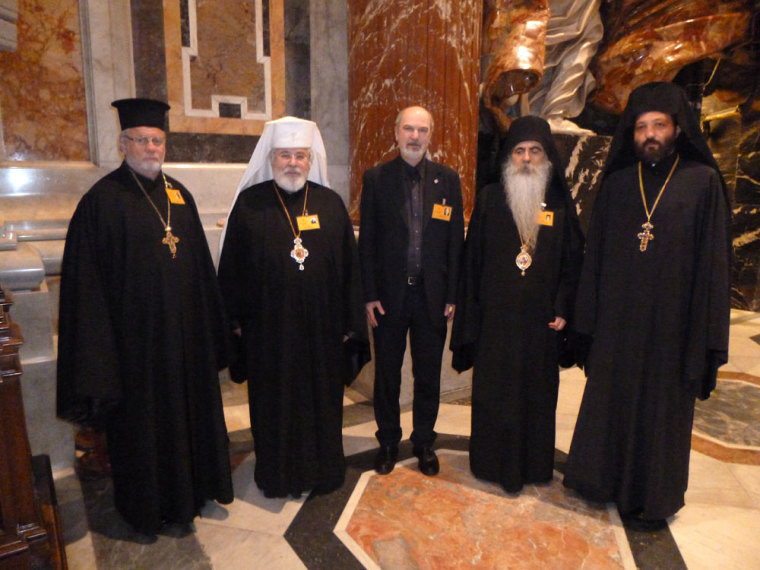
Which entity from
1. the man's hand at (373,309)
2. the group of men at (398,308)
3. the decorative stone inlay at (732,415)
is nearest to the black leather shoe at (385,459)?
the group of men at (398,308)

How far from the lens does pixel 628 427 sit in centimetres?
266

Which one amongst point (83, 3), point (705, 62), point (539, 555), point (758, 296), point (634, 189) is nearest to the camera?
point (539, 555)

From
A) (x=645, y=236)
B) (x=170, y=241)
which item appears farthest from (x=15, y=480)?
(x=645, y=236)

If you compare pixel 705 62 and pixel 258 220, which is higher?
pixel 705 62

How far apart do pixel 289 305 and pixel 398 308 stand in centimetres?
60

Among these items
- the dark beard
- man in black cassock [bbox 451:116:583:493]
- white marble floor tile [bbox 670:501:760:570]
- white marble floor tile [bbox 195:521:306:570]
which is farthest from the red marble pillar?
white marble floor tile [bbox 195:521:306:570]

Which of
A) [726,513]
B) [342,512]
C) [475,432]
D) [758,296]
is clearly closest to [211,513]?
[342,512]

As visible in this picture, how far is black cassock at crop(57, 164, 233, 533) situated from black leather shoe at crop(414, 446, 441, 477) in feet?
3.48

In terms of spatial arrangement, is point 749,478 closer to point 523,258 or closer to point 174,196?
point 523,258

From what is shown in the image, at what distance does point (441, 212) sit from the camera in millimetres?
2928

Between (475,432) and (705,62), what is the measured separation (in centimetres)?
589

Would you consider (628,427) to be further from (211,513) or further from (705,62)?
(705,62)

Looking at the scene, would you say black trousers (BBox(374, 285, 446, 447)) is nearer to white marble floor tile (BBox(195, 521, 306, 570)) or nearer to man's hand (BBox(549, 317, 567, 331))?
man's hand (BBox(549, 317, 567, 331))

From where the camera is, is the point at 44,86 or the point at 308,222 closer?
the point at 308,222
